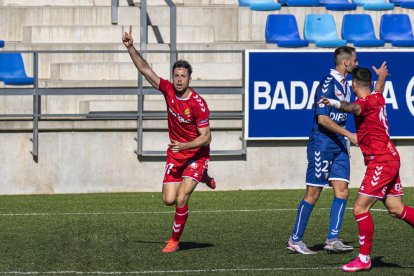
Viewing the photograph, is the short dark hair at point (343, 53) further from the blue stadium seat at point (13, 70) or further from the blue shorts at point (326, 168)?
the blue stadium seat at point (13, 70)

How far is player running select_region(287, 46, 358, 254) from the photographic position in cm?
1223

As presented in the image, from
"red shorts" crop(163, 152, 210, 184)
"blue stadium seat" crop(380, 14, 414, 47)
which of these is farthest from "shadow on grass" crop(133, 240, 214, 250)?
"blue stadium seat" crop(380, 14, 414, 47)

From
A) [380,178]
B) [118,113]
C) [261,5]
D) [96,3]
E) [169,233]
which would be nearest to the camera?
[380,178]

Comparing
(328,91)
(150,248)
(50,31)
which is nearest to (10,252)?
(150,248)

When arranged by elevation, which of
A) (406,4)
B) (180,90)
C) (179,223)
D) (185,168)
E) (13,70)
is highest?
(406,4)

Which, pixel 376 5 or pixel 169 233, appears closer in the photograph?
pixel 169 233

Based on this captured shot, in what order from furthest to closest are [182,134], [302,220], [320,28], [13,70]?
[320,28]
[13,70]
[182,134]
[302,220]

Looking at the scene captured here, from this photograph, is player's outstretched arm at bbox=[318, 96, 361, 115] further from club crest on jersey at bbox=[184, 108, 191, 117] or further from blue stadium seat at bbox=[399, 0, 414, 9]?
blue stadium seat at bbox=[399, 0, 414, 9]

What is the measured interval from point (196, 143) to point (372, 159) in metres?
2.15

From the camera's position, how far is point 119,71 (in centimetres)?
2222

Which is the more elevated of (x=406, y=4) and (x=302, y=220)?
(x=406, y=4)

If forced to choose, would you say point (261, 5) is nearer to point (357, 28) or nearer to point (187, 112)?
point (357, 28)

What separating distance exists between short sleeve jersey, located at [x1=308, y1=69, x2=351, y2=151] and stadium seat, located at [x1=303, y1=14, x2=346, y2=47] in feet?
38.0

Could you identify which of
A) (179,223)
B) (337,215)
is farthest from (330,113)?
(179,223)
